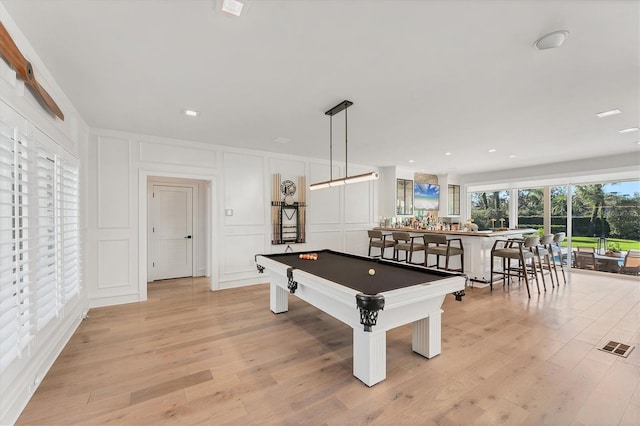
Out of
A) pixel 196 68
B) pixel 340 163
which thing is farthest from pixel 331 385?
pixel 340 163

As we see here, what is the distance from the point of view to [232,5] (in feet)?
5.83

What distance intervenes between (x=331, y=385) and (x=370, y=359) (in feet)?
1.27

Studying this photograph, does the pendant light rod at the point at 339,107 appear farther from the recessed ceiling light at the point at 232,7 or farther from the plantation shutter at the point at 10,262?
the plantation shutter at the point at 10,262

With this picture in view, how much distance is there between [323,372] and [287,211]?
400cm

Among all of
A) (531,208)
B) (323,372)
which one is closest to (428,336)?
(323,372)

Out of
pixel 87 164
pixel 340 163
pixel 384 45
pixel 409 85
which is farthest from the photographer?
pixel 340 163

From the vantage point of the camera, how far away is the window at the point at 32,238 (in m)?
1.80

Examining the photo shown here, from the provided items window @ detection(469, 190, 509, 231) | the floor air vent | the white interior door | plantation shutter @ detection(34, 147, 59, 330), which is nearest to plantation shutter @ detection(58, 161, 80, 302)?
plantation shutter @ detection(34, 147, 59, 330)

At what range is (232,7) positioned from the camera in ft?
5.89

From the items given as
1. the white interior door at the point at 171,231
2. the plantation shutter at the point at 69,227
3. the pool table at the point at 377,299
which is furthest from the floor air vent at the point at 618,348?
the white interior door at the point at 171,231

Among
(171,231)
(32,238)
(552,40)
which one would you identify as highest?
(552,40)

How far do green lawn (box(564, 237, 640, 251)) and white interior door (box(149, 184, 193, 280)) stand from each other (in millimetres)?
9084

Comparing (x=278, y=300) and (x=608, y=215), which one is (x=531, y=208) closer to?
(x=608, y=215)

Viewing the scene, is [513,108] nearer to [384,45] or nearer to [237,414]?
[384,45]
